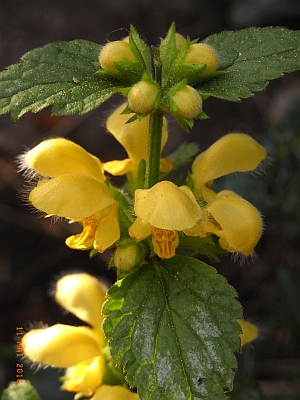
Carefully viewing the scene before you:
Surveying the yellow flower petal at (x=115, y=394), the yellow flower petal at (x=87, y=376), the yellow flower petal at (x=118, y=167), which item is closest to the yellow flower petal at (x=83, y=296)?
the yellow flower petal at (x=87, y=376)

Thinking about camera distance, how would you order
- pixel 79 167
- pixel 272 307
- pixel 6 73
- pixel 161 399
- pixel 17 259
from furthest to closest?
pixel 17 259 < pixel 272 307 < pixel 79 167 < pixel 6 73 < pixel 161 399

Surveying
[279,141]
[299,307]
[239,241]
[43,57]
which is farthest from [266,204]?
[43,57]

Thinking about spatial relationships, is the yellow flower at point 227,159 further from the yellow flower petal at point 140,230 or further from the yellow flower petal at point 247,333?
the yellow flower petal at point 247,333

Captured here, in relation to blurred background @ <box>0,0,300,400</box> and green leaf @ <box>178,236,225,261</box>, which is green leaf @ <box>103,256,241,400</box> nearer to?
green leaf @ <box>178,236,225,261</box>

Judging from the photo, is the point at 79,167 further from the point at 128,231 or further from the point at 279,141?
the point at 279,141

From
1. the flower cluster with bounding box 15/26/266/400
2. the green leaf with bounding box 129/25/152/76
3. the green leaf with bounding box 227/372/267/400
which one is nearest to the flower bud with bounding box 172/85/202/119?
the flower cluster with bounding box 15/26/266/400

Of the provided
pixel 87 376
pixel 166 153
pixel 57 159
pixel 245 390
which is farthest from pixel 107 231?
pixel 166 153
